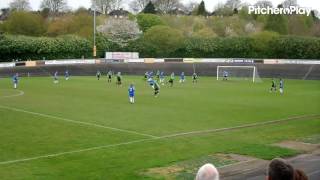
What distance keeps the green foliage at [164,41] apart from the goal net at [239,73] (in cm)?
1718

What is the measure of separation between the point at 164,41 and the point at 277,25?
28.4 metres

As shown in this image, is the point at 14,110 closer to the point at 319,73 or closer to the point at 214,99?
the point at 214,99

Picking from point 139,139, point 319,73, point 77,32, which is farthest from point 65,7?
point 139,139

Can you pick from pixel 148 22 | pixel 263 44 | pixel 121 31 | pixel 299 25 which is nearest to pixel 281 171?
pixel 263 44

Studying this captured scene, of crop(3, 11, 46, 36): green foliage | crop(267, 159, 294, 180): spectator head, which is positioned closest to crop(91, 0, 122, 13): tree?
crop(3, 11, 46, 36): green foliage

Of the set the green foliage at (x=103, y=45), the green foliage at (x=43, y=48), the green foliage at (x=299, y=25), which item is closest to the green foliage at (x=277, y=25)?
the green foliage at (x=299, y=25)

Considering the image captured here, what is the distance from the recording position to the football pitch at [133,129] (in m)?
20.2

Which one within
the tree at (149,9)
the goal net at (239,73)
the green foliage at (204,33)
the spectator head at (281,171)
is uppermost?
the tree at (149,9)

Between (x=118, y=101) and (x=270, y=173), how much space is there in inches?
1436

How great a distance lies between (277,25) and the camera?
113 metres

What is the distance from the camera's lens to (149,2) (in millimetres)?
153250

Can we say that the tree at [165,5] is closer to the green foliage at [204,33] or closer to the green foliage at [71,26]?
the green foliage at [204,33]

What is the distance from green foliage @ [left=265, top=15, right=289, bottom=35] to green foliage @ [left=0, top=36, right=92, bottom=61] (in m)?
40.4

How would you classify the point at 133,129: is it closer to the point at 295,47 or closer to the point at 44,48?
the point at 44,48
